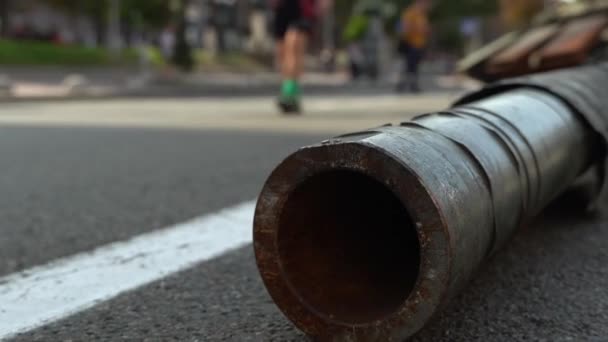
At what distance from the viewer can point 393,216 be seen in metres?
1.71

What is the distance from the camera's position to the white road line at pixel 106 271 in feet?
5.76

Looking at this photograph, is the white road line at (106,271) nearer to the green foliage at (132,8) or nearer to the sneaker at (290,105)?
the sneaker at (290,105)

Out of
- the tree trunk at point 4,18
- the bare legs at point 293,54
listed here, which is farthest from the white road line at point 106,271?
the tree trunk at point 4,18

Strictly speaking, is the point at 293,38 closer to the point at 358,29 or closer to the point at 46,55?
the point at 358,29

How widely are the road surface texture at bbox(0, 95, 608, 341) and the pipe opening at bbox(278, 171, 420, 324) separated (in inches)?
5.2

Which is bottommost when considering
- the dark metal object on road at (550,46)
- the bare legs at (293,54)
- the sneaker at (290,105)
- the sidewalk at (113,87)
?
the sidewalk at (113,87)

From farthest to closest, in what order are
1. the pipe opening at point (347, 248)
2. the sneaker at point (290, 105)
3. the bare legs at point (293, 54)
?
the sneaker at point (290, 105)
the bare legs at point (293, 54)
the pipe opening at point (347, 248)

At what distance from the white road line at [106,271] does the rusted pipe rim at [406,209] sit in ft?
1.89

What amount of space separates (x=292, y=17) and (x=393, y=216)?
718 cm

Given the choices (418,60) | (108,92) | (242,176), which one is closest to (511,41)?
(242,176)

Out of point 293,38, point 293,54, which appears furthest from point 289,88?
point 293,38

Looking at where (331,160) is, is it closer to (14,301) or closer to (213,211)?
(14,301)

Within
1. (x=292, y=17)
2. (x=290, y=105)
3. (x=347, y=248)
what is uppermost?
(x=292, y=17)

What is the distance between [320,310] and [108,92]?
625 inches
